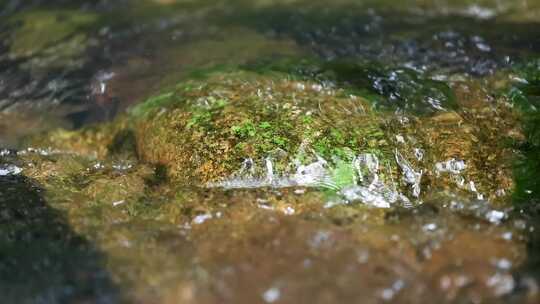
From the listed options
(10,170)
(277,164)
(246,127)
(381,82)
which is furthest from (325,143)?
(10,170)

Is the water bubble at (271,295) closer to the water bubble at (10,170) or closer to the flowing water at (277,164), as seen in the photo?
the flowing water at (277,164)

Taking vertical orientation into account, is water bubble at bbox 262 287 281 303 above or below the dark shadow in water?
above

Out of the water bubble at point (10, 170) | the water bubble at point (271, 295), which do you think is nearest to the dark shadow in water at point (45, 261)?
the water bubble at point (10, 170)

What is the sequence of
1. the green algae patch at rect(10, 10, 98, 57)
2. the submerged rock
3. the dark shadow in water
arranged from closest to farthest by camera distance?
the dark shadow in water
the submerged rock
the green algae patch at rect(10, 10, 98, 57)

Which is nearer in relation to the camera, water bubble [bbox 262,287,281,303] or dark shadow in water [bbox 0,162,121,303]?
water bubble [bbox 262,287,281,303]

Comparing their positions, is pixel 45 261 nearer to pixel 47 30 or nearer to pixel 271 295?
pixel 271 295

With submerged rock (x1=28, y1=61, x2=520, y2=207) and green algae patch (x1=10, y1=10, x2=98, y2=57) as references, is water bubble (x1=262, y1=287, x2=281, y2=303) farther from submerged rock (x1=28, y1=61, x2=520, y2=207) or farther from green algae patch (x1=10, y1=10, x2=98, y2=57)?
green algae patch (x1=10, y1=10, x2=98, y2=57)

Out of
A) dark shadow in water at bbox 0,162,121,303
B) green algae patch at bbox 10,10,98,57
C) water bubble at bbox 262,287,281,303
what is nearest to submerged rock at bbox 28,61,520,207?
dark shadow in water at bbox 0,162,121,303
